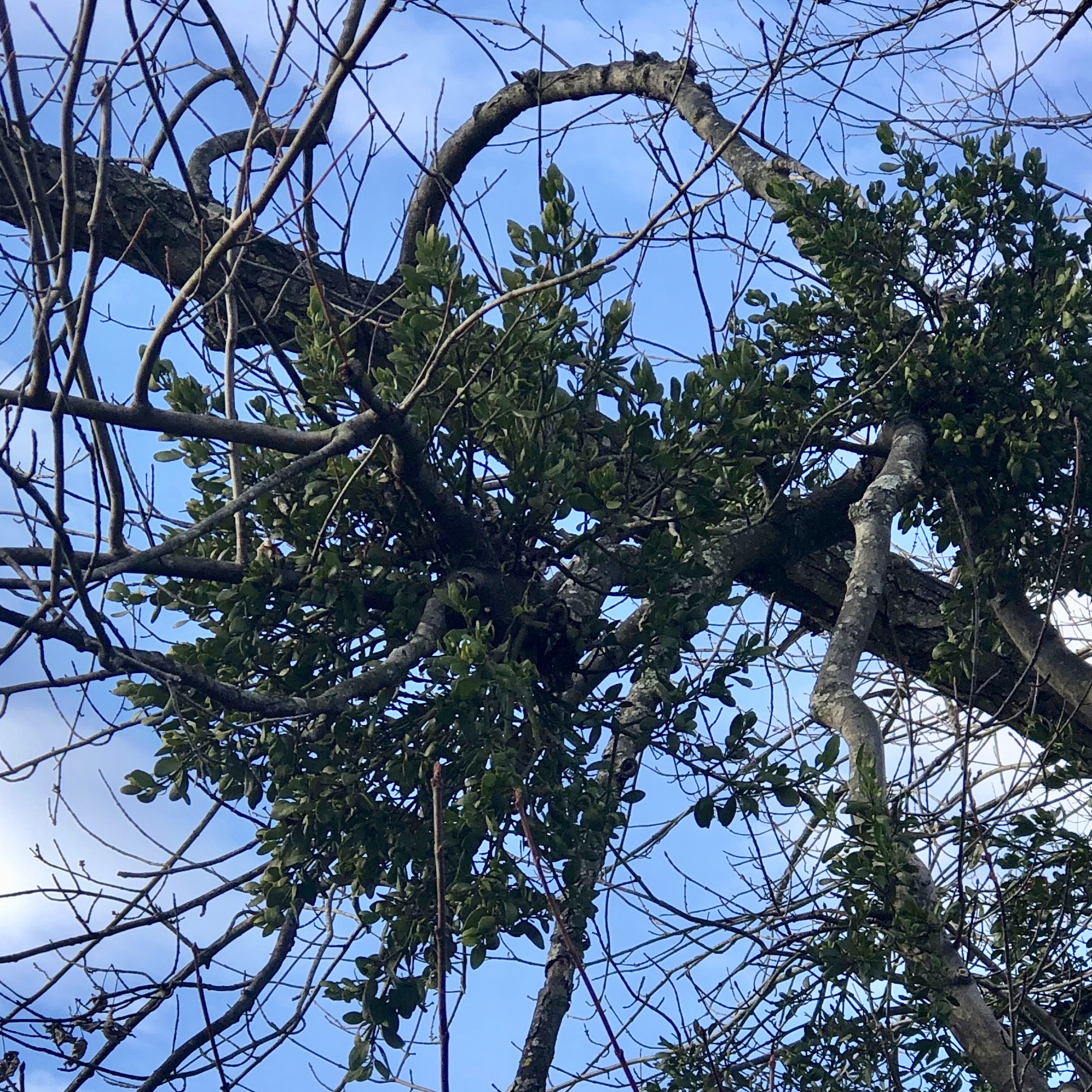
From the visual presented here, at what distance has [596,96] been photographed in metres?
4.56

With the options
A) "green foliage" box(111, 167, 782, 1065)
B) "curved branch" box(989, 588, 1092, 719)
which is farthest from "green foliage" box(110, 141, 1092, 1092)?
"curved branch" box(989, 588, 1092, 719)

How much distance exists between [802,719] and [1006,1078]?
1.95 m

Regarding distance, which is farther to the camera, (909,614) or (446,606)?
(909,614)

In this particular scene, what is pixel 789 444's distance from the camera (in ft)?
10.5

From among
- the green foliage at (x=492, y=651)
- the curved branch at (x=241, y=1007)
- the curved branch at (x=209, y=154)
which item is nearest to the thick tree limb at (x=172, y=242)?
the curved branch at (x=209, y=154)

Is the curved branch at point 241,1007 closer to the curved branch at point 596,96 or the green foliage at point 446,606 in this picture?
the green foliage at point 446,606

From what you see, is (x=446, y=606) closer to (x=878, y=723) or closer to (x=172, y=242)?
(x=878, y=723)

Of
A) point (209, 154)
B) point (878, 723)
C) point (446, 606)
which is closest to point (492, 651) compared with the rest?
point (446, 606)

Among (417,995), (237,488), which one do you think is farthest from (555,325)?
(417,995)

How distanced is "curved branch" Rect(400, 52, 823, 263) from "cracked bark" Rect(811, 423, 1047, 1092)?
1222 mm

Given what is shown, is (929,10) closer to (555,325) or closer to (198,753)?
(555,325)

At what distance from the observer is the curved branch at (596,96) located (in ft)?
13.0

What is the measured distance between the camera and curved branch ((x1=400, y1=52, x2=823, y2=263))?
3.97 metres

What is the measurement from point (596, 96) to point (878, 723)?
9.83 ft
